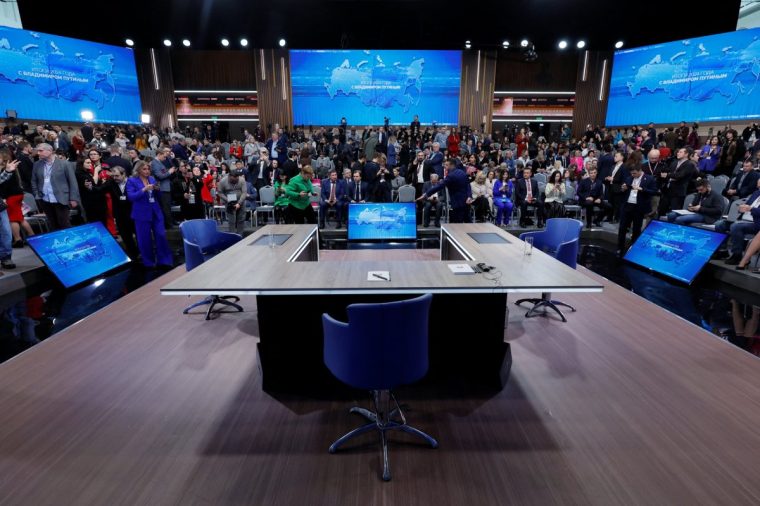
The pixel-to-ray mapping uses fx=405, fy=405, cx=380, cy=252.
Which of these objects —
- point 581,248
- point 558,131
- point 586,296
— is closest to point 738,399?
point 586,296

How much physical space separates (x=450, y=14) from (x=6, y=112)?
40.9 ft

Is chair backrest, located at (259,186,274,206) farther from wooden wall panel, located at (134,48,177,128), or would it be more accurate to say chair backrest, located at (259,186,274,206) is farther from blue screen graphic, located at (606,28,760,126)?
blue screen graphic, located at (606,28,760,126)

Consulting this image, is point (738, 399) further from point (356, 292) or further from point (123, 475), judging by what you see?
point (123, 475)

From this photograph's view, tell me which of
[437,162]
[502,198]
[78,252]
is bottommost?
[78,252]

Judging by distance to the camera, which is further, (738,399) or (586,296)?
(586,296)

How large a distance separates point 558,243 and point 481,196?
12.1ft

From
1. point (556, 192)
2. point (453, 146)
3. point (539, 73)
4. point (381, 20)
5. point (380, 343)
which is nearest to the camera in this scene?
point (380, 343)

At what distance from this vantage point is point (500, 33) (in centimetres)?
1171

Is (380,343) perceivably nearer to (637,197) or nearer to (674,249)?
(674,249)

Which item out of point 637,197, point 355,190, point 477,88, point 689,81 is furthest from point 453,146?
point 689,81

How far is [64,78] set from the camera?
12547 mm

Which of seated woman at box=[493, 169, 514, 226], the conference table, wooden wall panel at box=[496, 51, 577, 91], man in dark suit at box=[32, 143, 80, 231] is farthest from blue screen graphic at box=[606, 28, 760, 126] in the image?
man in dark suit at box=[32, 143, 80, 231]

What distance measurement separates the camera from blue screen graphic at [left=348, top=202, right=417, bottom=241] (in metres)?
6.90

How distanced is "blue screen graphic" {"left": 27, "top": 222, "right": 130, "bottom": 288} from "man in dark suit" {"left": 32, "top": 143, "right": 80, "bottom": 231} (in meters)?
0.59
